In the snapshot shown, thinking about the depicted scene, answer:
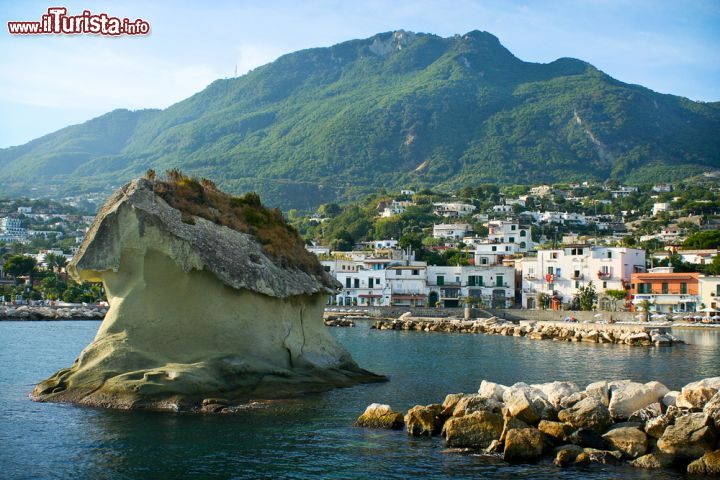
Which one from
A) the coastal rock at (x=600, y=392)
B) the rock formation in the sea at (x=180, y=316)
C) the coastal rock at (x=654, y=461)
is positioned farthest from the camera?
the rock formation in the sea at (x=180, y=316)

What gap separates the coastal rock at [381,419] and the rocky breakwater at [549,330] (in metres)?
39.2

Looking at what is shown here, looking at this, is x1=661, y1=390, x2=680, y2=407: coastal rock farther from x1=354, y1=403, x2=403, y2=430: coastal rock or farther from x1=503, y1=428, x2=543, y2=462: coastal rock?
x1=354, y1=403, x2=403, y2=430: coastal rock

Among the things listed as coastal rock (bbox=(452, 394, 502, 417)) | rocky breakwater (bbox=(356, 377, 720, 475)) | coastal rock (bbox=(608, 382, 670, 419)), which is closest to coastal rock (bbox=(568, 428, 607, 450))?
rocky breakwater (bbox=(356, 377, 720, 475))

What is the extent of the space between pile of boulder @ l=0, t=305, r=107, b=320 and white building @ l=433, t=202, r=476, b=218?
86.6 meters

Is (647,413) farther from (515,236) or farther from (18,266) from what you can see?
(18,266)

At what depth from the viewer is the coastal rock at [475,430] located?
21.2 meters

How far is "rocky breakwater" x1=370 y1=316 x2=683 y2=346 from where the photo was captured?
5888 centimetres

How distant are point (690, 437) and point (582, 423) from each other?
2.72m

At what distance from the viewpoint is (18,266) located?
10962 centimetres

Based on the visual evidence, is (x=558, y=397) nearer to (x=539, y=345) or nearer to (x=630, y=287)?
(x=539, y=345)

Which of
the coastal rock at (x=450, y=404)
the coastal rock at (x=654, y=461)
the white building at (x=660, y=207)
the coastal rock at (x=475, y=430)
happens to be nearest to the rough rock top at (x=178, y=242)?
the coastal rock at (x=450, y=404)

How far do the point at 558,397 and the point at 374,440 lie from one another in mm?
5377

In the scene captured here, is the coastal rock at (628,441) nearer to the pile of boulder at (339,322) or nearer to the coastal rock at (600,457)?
the coastal rock at (600,457)

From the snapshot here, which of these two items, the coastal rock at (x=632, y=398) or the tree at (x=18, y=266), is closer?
the coastal rock at (x=632, y=398)
